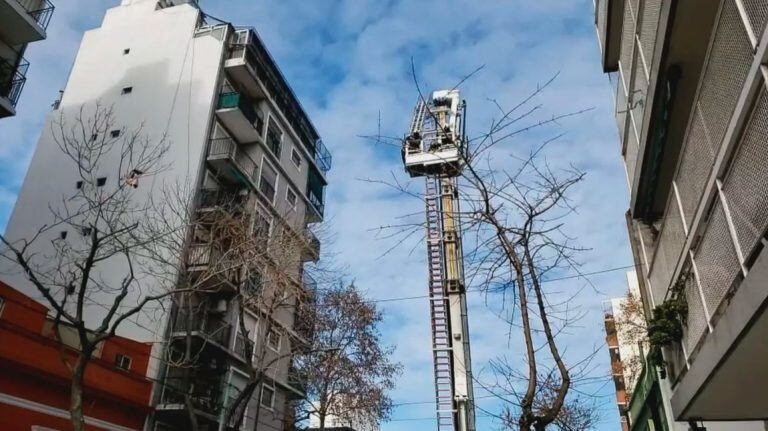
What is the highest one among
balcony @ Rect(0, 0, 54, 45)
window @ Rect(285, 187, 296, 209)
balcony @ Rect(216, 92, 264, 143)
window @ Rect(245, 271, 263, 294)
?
balcony @ Rect(216, 92, 264, 143)

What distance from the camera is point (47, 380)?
53.2 feet

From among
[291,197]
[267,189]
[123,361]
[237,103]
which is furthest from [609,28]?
[291,197]

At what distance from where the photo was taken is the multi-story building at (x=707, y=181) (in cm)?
504

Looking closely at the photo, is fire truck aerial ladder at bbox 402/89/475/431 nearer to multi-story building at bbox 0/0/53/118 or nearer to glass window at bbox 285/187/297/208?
glass window at bbox 285/187/297/208

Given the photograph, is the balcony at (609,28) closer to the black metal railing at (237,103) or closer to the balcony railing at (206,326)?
the balcony railing at (206,326)

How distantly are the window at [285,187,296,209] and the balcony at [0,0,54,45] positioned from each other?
14.2 meters

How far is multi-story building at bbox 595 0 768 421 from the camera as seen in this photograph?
5.04m

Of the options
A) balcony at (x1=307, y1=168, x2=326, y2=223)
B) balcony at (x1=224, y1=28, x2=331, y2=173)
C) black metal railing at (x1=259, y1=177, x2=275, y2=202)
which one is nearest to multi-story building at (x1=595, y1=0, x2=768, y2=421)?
black metal railing at (x1=259, y1=177, x2=275, y2=202)

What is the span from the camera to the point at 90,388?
17.4 meters

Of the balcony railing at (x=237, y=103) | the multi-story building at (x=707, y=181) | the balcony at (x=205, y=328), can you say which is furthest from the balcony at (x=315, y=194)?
the multi-story building at (x=707, y=181)

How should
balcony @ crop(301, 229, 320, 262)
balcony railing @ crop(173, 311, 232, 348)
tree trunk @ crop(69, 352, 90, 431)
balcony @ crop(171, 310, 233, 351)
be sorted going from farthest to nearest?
1. balcony railing @ crop(173, 311, 232, 348)
2. balcony @ crop(171, 310, 233, 351)
3. balcony @ crop(301, 229, 320, 262)
4. tree trunk @ crop(69, 352, 90, 431)

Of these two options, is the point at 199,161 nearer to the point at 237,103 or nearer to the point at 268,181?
the point at 237,103

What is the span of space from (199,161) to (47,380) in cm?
1123

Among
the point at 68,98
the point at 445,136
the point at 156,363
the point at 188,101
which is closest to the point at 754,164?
the point at 445,136
